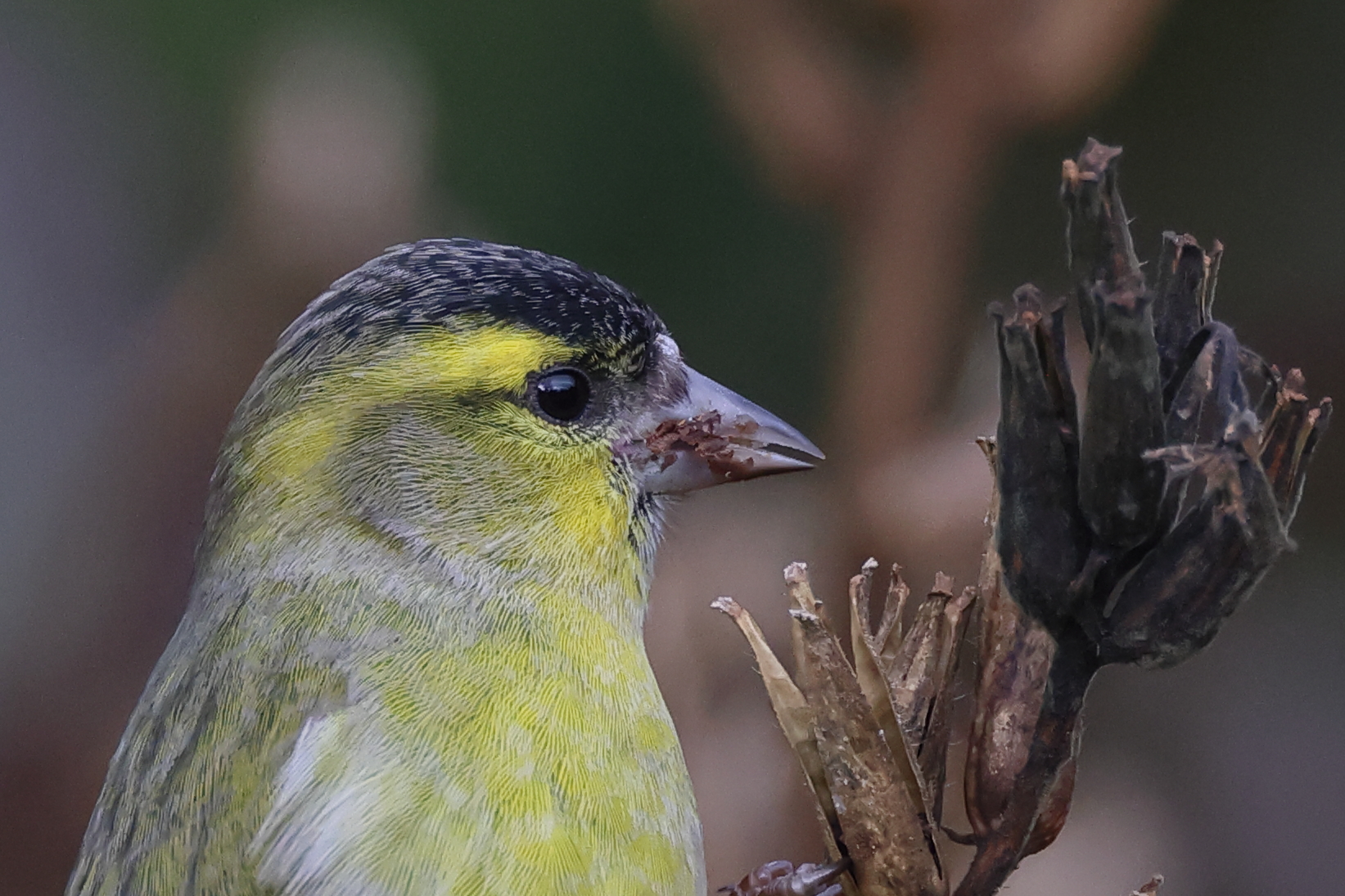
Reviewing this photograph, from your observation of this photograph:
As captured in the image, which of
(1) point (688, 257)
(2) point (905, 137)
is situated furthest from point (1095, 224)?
(1) point (688, 257)

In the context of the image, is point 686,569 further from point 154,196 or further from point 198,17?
point 198,17

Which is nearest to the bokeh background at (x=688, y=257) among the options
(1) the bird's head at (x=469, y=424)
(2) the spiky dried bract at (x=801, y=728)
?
(1) the bird's head at (x=469, y=424)

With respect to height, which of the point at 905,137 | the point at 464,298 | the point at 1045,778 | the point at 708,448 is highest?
the point at 905,137

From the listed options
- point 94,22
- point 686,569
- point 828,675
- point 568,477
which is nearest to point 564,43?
point 94,22

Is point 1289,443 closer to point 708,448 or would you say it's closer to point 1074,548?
point 1074,548

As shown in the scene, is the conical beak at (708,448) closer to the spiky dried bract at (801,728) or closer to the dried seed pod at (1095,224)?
the spiky dried bract at (801,728)
